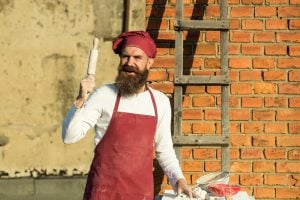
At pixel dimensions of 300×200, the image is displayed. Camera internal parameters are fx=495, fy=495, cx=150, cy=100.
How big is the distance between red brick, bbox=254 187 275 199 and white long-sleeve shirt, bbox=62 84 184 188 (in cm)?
112

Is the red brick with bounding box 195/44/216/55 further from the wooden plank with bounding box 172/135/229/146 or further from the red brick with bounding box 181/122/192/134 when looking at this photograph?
the wooden plank with bounding box 172/135/229/146

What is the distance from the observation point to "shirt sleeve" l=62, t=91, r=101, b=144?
7.46 ft

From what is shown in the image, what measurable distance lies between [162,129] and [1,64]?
153 centimetres

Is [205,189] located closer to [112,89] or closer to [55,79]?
[112,89]

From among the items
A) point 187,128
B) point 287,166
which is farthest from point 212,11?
point 287,166

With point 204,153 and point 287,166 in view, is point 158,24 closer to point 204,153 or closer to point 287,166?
point 204,153

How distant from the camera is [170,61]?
11.6 feet

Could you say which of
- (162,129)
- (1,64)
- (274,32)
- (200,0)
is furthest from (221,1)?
(1,64)

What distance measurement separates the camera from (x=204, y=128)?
3527mm

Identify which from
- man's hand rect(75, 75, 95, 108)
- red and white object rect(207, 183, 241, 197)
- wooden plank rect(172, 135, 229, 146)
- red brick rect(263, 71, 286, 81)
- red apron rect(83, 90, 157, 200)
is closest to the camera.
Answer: man's hand rect(75, 75, 95, 108)

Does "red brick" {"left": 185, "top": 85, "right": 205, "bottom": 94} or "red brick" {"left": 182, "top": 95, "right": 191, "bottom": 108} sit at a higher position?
"red brick" {"left": 185, "top": 85, "right": 205, "bottom": 94}

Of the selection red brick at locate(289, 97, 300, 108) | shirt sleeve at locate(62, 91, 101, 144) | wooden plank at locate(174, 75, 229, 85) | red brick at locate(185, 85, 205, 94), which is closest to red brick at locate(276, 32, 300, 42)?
red brick at locate(289, 97, 300, 108)

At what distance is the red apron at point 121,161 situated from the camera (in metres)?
2.45

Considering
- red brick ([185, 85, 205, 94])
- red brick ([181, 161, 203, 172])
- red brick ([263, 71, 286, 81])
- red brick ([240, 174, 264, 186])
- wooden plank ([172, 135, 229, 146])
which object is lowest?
red brick ([240, 174, 264, 186])
